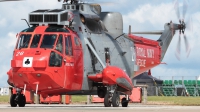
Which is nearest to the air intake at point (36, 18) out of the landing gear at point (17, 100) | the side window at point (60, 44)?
the side window at point (60, 44)

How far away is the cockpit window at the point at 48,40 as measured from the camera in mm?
30473

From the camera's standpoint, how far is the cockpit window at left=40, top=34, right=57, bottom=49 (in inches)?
1200

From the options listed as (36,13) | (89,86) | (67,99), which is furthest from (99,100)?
(36,13)

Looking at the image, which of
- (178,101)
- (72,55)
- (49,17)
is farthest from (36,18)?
(178,101)

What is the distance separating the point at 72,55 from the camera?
31125 millimetres

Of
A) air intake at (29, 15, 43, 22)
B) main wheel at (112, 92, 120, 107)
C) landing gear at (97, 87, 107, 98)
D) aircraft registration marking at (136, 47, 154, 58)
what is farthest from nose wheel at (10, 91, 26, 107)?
aircraft registration marking at (136, 47, 154, 58)

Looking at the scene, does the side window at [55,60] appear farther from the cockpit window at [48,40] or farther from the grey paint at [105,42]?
the grey paint at [105,42]

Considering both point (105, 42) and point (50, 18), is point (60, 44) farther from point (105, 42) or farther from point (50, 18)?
point (105, 42)

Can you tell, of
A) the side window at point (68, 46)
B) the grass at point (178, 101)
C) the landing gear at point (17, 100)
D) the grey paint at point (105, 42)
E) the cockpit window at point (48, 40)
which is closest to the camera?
the cockpit window at point (48, 40)

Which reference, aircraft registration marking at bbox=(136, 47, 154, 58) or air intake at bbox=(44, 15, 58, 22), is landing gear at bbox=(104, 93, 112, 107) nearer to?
air intake at bbox=(44, 15, 58, 22)

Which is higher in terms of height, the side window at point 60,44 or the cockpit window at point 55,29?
the cockpit window at point 55,29

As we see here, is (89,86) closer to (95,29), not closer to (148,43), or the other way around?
(95,29)

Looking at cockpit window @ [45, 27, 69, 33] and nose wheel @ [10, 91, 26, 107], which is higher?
cockpit window @ [45, 27, 69, 33]

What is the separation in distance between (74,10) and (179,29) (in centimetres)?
1023
